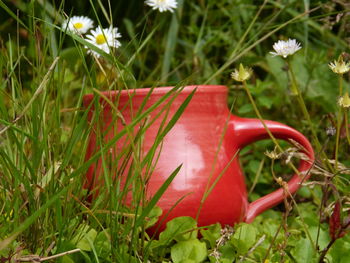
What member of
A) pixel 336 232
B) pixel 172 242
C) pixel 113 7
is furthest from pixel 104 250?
pixel 113 7

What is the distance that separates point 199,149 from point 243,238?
164 mm

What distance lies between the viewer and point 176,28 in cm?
158

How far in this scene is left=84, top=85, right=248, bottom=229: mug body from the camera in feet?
2.81

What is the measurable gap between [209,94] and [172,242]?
0.75ft

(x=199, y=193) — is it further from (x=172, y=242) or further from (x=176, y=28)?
(x=176, y=28)

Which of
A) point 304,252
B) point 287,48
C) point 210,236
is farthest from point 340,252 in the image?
point 287,48

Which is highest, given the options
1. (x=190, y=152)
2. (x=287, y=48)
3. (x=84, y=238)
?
(x=287, y=48)

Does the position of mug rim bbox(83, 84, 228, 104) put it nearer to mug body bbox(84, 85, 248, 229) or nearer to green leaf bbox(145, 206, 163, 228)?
mug body bbox(84, 85, 248, 229)

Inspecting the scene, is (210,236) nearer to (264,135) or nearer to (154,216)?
(154,216)

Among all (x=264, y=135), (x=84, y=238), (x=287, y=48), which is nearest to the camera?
(x=84, y=238)

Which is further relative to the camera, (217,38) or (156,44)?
(156,44)

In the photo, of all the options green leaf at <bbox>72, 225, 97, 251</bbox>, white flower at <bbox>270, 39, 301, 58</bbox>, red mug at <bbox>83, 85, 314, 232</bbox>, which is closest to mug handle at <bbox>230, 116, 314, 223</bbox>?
red mug at <bbox>83, 85, 314, 232</bbox>

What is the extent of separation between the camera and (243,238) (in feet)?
2.54

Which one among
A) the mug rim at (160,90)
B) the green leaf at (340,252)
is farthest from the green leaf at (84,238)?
the green leaf at (340,252)
